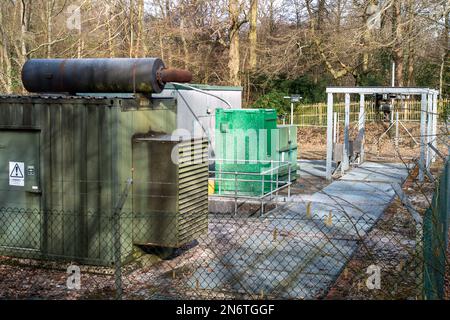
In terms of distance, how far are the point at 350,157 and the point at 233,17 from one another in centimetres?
1335

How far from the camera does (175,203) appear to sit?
309 inches

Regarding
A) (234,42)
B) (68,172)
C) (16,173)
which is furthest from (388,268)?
(234,42)

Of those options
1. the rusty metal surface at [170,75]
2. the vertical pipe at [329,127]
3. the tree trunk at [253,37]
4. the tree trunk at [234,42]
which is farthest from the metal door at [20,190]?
the tree trunk at [253,37]

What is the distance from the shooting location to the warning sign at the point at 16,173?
27.2ft

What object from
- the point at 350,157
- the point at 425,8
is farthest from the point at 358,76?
the point at 425,8

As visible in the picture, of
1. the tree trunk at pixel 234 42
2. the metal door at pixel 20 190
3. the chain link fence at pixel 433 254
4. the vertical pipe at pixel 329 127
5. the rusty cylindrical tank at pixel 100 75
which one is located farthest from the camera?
the tree trunk at pixel 234 42

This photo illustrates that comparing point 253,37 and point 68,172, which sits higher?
point 253,37

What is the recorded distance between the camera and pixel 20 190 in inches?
328

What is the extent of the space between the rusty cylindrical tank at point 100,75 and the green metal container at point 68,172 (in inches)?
16.4

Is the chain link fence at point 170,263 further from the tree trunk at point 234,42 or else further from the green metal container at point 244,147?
the tree trunk at point 234,42

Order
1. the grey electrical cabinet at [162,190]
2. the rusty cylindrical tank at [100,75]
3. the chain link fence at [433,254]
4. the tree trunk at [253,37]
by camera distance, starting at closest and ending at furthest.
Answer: the chain link fence at [433,254] → the grey electrical cabinet at [162,190] → the rusty cylindrical tank at [100,75] → the tree trunk at [253,37]

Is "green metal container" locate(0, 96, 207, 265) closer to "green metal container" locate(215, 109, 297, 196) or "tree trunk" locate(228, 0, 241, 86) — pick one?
"green metal container" locate(215, 109, 297, 196)

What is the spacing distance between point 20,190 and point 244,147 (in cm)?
719

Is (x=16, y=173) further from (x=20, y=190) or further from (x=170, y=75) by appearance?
(x=170, y=75)
